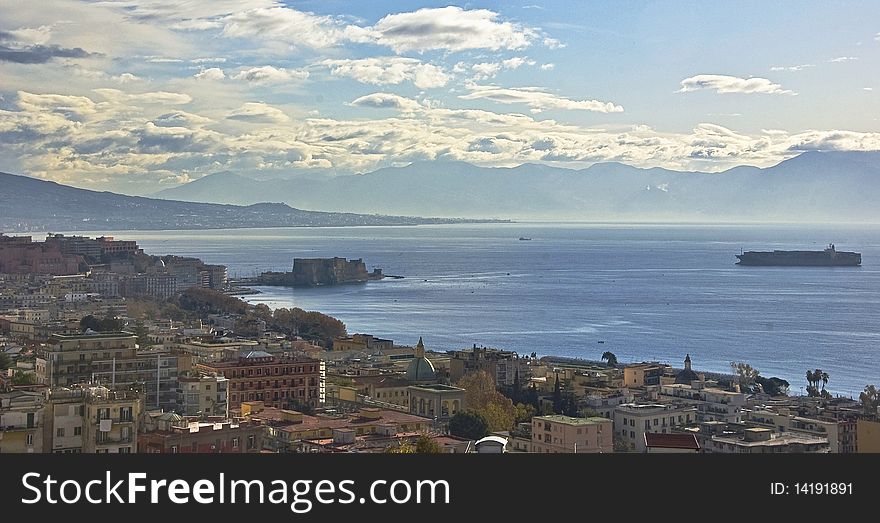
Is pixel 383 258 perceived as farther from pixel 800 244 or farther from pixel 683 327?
pixel 683 327

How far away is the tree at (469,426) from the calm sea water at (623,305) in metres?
8.90

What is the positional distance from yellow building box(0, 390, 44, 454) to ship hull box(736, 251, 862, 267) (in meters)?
50.6

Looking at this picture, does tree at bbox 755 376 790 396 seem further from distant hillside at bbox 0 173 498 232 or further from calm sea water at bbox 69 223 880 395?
distant hillside at bbox 0 173 498 232

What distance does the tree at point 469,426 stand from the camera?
10.3 m

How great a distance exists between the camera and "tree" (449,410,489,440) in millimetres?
10320

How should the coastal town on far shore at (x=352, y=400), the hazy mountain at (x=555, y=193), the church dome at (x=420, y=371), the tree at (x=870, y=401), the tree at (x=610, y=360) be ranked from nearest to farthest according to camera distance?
the coastal town on far shore at (x=352, y=400) → the tree at (x=870, y=401) → the church dome at (x=420, y=371) → the tree at (x=610, y=360) → the hazy mountain at (x=555, y=193)

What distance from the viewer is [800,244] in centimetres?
7581

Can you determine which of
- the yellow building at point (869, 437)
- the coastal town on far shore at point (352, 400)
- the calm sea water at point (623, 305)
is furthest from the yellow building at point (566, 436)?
the calm sea water at point (623, 305)

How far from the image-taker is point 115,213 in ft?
283

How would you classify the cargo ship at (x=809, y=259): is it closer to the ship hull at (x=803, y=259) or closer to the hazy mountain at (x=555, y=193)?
the ship hull at (x=803, y=259)

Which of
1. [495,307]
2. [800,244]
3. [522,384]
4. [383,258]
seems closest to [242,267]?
[383,258]
